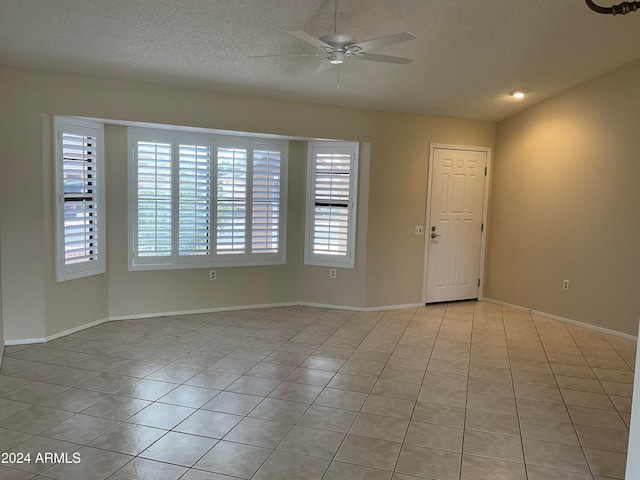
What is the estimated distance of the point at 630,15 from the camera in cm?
386

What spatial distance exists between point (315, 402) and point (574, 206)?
12.7 ft

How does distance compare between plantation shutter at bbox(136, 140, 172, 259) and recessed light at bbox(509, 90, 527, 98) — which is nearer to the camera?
plantation shutter at bbox(136, 140, 172, 259)

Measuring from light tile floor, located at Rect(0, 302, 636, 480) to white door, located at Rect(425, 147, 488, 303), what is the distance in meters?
1.22

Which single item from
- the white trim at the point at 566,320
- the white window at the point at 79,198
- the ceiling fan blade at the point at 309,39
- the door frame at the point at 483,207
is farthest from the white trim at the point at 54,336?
the white trim at the point at 566,320

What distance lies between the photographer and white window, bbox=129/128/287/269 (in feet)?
16.6

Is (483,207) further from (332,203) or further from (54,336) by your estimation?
(54,336)

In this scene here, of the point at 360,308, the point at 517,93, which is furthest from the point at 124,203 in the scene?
the point at 517,93

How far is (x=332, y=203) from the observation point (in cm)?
578

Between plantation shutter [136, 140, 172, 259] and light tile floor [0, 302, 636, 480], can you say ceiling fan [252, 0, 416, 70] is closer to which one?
light tile floor [0, 302, 636, 480]

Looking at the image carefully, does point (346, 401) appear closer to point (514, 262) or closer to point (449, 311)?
point (449, 311)

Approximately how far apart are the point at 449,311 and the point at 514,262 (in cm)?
108

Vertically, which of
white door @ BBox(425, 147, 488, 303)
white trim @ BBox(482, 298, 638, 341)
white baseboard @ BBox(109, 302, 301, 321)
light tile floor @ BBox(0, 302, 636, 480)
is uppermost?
white door @ BBox(425, 147, 488, 303)

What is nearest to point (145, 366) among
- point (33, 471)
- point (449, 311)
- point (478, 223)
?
point (33, 471)

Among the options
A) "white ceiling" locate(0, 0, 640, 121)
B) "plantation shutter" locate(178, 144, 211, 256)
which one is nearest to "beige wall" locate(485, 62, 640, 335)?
"white ceiling" locate(0, 0, 640, 121)
